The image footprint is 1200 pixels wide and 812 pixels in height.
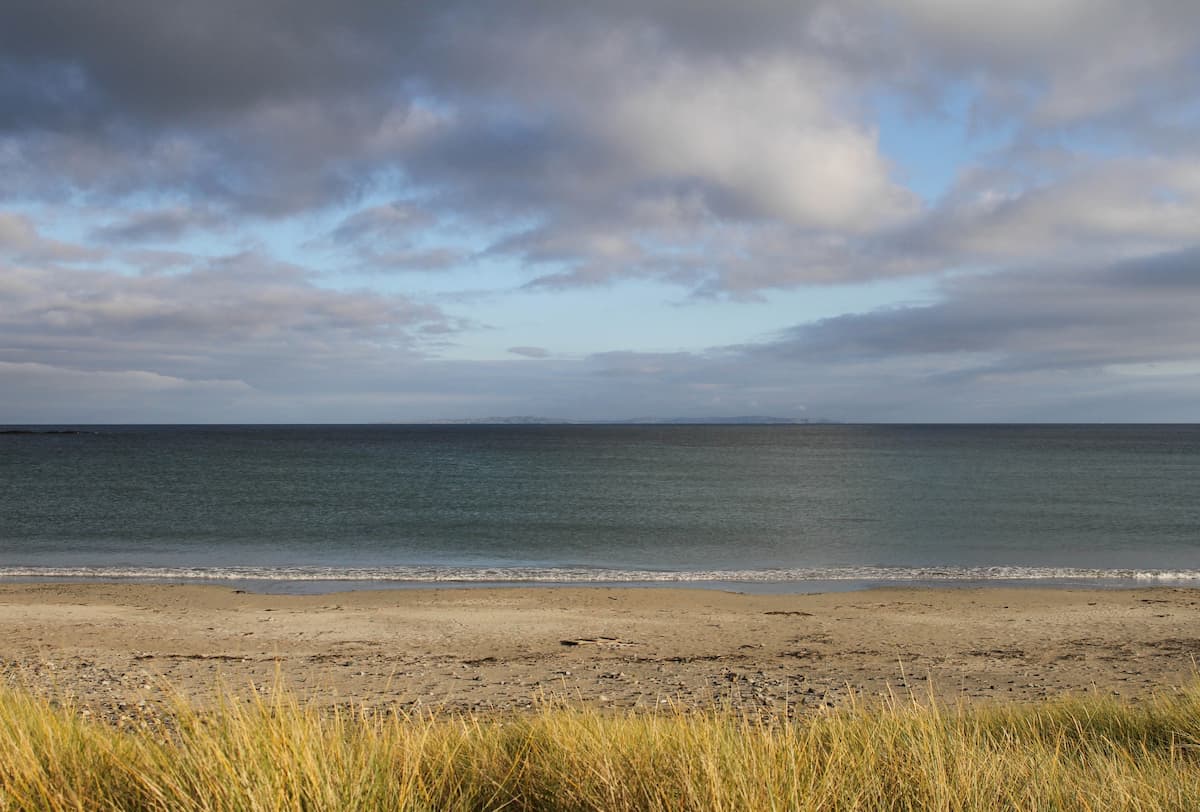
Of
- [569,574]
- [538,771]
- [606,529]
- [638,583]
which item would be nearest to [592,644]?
[638,583]

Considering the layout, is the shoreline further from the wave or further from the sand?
the sand

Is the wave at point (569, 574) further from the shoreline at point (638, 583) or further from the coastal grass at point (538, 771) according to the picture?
the coastal grass at point (538, 771)

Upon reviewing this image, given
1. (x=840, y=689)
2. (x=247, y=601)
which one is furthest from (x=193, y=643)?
(x=840, y=689)

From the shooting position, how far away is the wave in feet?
69.5

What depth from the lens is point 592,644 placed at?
1324 centimetres

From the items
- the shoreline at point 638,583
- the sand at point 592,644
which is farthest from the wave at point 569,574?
the sand at point 592,644

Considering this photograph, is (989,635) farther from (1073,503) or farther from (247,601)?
(1073,503)

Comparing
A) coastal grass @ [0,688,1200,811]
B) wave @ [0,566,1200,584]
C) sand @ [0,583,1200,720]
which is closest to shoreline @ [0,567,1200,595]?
wave @ [0,566,1200,584]

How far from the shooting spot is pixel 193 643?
533 inches

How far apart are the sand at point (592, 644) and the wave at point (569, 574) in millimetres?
1953

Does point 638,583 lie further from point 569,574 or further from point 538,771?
point 538,771

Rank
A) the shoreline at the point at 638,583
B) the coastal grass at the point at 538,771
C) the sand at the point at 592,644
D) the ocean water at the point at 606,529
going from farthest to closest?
1. the ocean water at the point at 606,529
2. the shoreline at the point at 638,583
3. the sand at the point at 592,644
4. the coastal grass at the point at 538,771

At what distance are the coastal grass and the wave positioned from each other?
634 inches

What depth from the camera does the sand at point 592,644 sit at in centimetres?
1034
